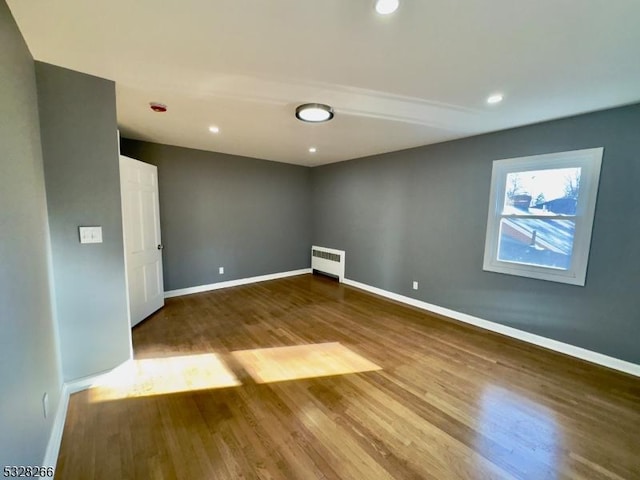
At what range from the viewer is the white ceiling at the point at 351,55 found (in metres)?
1.27

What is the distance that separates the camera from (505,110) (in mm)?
2416

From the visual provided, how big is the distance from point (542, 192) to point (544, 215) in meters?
0.26

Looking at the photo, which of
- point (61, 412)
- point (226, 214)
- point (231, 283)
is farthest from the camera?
point (231, 283)

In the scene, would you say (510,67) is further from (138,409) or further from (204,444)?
(138,409)

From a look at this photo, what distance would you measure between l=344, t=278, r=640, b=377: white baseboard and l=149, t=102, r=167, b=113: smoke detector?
399 centimetres

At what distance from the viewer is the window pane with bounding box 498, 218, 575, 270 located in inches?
105

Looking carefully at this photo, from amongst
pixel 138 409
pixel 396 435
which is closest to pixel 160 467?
pixel 138 409

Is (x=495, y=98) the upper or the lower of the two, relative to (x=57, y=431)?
upper

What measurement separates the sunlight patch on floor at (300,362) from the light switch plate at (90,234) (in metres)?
1.59

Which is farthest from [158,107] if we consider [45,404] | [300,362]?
[300,362]

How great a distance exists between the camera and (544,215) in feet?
9.12

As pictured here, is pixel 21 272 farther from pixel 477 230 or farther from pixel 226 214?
pixel 477 230

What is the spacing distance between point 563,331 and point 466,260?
1.18 meters

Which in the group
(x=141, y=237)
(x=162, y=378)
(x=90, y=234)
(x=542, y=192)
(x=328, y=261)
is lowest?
(x=162, y=378)
